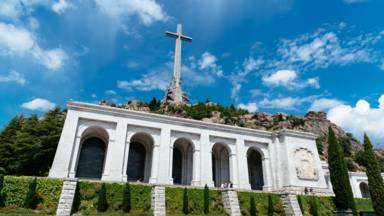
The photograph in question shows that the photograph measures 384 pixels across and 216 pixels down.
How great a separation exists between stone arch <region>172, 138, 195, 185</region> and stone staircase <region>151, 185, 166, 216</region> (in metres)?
9.38

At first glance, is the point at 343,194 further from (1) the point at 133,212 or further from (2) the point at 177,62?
(2) the point at 177,62

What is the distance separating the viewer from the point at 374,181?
2355 centimetres

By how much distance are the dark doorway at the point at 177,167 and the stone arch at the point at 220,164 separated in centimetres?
450

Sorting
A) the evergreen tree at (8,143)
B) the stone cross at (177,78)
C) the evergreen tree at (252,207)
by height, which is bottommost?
the evergreen tree at (252,207)

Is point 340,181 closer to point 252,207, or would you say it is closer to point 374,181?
point 374,181

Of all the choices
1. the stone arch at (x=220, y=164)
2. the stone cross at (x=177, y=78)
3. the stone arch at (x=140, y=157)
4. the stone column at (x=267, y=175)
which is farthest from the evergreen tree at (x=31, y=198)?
the stone cross at (x=177, y=78)

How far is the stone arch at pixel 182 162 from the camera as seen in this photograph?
98.6 ft

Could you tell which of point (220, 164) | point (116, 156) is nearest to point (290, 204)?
point (220, 164)

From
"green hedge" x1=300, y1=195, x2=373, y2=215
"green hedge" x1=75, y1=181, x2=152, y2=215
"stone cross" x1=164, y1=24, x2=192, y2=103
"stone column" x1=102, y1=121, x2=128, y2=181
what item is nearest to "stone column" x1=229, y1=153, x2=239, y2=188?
"green hedge" x1=300, y1=195, x2=373, y2=215

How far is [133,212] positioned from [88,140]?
461 inches

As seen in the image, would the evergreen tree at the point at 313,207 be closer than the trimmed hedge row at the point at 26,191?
No

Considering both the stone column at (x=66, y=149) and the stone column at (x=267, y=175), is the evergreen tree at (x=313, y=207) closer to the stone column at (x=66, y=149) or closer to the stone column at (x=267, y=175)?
the stone column at (x=267, y=175)

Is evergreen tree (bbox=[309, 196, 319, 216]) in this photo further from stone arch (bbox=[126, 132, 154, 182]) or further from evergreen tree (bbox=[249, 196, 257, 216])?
stone arch (bbox=[126, 132, 154, 182])

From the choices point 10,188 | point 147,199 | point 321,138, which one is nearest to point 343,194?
point 147,199
